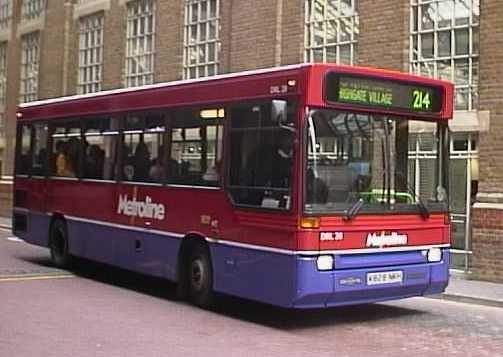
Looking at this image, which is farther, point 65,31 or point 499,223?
point 65,31

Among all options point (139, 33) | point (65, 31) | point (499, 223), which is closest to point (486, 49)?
point (499, 223)

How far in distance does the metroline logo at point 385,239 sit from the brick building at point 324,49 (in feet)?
2.60

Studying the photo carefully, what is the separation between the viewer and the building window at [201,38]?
814 inches

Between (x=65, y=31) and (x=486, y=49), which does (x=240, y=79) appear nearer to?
(x=486, y=49)

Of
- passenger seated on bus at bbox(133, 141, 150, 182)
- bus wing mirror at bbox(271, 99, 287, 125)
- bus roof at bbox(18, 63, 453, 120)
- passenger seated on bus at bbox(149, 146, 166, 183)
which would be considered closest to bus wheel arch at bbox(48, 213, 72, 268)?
bus roof at bbox(18, 63, 453, 120)

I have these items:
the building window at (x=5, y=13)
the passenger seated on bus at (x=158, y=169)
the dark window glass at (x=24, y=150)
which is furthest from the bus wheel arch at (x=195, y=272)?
the building window at (x=5, y=13)

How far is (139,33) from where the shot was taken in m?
23.7

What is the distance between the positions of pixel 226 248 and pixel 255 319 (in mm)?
962

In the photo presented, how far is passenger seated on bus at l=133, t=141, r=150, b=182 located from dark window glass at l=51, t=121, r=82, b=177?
7.11ft

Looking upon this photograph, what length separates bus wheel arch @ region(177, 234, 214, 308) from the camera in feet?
35.5

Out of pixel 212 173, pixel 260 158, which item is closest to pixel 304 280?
pixel 260 158

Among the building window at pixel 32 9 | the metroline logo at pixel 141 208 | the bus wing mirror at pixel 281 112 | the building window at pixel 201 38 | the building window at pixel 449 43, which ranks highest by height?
the building window at pixel 32 9

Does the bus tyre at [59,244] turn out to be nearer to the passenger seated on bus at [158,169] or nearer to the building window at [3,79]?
the passenger seated on bus at [158,169]

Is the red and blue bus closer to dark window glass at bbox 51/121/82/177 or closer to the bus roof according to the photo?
the bus roof
